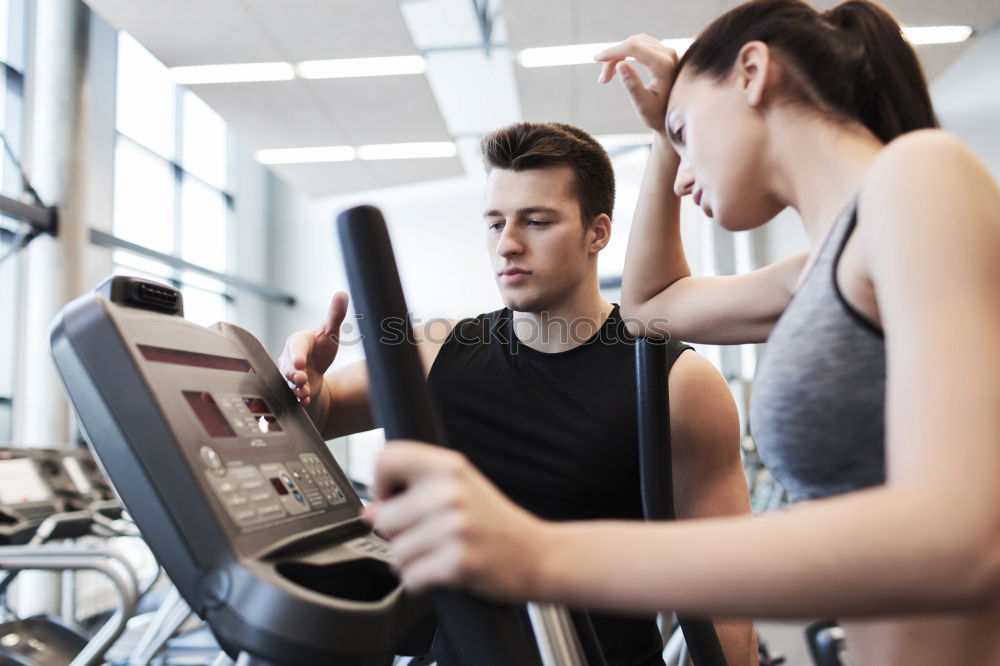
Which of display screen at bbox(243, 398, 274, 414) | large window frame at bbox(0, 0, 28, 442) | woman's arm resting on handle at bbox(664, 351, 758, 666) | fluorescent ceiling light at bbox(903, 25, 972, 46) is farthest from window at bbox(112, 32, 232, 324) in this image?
display screen at bbox(243, 398, 274, 414)

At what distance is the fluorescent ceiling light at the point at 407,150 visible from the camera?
6.02 meters

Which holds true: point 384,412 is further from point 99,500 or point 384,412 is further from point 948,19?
point 948,19

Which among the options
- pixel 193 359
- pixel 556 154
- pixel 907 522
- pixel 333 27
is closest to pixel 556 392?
pixel 556 154

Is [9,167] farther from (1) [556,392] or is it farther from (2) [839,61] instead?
(2) [839,61]

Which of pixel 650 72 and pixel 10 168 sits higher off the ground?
pixel 10 168

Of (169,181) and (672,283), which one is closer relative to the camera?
(672,283)

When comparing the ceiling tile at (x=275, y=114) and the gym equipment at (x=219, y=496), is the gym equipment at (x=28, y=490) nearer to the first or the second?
the gym equipment at (x=219, y=496)

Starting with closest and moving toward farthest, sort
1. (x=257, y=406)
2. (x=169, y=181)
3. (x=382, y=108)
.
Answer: (x=257, y=406) → (x=382, y=108) → (x=169, y=181)

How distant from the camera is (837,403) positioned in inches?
23.1

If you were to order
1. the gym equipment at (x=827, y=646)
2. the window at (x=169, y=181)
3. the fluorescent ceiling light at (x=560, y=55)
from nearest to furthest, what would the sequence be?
1. the gym equipment at (x=827, y=646)
2. the fluorescent ceiling light at (x=560, y=55)
3. the window at (x=169, y=181)

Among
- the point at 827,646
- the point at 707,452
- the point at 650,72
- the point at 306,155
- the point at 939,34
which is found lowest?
the point at 827,646

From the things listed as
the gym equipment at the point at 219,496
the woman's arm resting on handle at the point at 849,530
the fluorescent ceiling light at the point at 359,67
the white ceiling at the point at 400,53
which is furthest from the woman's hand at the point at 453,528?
the fluorescent ceiling light at the point at 359,67

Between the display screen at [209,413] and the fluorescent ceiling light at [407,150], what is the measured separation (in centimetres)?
543

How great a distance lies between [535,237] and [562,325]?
6.9 inches
